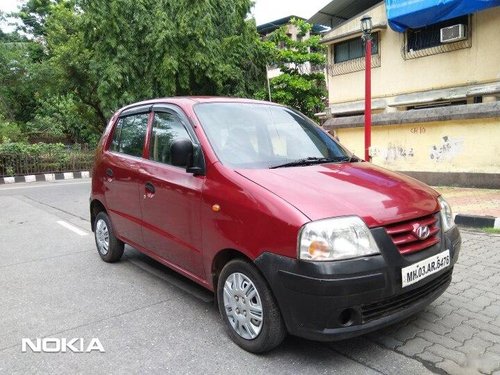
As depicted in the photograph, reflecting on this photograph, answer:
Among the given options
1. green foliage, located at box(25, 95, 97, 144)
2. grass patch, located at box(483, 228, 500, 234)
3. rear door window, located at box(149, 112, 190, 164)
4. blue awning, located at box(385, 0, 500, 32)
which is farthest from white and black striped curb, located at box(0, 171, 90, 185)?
grass patch, located at box(483, 228, 500, 234)

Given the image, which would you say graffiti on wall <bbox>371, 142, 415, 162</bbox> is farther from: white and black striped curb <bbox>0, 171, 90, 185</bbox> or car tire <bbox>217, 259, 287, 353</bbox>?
white and black striped curb <bbox>0, 171, 90, 185</bbox>

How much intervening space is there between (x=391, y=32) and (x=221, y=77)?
Answer: 6181 millimetres

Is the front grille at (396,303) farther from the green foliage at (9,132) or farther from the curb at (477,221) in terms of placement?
the green foliage at (9,132)

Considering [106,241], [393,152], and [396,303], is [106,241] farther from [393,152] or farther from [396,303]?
[393,152]

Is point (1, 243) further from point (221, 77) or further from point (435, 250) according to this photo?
point (221, 77)

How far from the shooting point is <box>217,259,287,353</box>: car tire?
2.74 m

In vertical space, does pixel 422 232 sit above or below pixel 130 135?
below

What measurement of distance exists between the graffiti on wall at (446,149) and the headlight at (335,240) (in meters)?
8.27

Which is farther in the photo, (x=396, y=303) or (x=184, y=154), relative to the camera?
(x=184, y=154)

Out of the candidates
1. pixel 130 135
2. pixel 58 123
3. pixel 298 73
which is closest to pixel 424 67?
pixel 298 73

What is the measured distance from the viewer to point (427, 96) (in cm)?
1384

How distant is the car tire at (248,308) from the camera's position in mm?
2742

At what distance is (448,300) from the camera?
148 inches

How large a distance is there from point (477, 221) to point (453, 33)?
8560 millimetres
